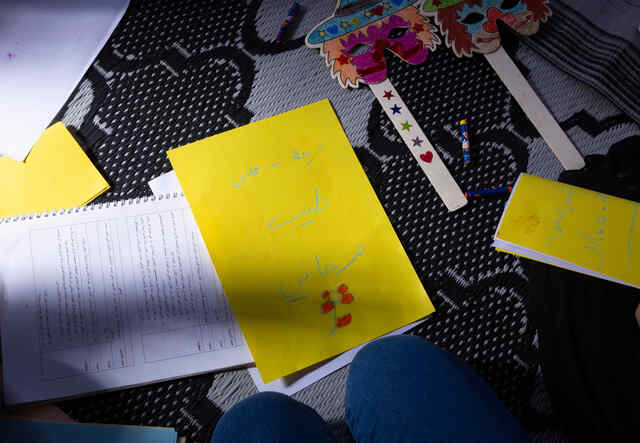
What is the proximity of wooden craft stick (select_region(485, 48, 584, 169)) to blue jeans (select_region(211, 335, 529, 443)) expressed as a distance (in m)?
0.36

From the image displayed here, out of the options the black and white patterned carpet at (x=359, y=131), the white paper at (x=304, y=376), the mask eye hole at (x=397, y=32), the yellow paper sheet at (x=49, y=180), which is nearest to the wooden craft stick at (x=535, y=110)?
the black and white patterned carpet at (x=359, y=131)

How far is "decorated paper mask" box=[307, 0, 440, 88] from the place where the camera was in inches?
28.0

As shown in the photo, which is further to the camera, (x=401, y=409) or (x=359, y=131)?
(x=359, y=131)

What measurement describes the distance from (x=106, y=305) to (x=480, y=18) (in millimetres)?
689

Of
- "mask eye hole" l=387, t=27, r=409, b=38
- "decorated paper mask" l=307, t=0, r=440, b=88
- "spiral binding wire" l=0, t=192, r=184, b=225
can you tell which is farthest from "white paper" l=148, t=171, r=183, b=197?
"mask eye hole" l=387, t=27, r=409, b=38

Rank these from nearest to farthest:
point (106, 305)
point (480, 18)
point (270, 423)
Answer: point (270, 423) < point (106, 305) < point (480, 18)

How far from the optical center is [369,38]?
0.72 meters

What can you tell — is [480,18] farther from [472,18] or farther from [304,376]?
[304,376]

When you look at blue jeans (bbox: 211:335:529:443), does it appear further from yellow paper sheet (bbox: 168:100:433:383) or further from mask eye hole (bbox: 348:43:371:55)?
mask eye hole (bbox: 348:43:371:55)

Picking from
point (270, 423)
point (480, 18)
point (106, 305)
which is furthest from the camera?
point (480, 18)

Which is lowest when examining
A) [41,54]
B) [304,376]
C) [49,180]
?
[304,376]

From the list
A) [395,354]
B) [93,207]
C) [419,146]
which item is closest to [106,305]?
[93,207]

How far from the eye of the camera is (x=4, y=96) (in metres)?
0.69

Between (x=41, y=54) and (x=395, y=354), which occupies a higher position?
(x=41, y=54)
